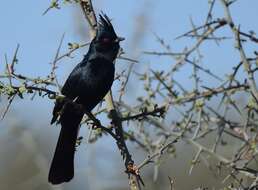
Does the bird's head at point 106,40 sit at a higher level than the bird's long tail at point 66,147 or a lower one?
higher

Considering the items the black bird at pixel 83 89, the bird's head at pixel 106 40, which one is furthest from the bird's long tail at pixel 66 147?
the bird's head at pixel 106 40

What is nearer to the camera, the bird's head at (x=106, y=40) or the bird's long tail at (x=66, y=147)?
the bird's long tail at (x=66, y=147)

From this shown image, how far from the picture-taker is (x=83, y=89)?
6.01 m

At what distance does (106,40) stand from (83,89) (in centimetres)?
57

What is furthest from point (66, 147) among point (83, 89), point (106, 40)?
point (106, 40)

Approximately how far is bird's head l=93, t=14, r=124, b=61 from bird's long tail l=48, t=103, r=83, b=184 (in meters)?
0.74

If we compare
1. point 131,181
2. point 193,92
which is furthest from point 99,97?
point 131,181

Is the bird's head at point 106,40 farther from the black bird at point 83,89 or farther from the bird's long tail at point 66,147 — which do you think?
the bird's long tail at point 66,147

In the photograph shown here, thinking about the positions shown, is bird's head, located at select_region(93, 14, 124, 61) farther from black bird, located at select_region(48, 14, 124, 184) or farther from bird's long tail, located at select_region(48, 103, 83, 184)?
bird's long tail, located at select_region(48, 103, 83, 184)

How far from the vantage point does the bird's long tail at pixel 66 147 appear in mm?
5516

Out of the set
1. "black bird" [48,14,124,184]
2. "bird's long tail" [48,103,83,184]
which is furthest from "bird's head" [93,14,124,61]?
"bird's long tail" [48,103,83,184]

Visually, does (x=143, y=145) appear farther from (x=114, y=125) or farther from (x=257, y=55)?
(x=257, y=55)

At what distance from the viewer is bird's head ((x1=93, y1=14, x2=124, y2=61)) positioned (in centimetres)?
618

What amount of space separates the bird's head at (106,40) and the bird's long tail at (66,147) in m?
0.74
